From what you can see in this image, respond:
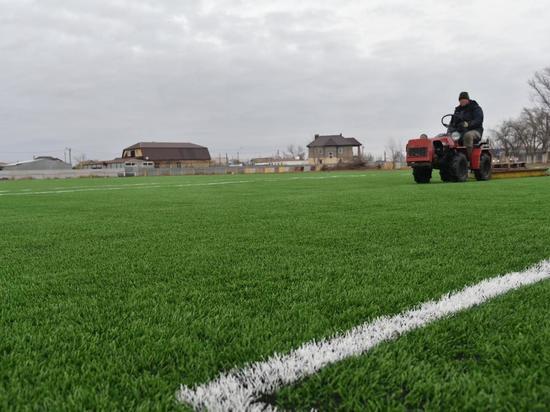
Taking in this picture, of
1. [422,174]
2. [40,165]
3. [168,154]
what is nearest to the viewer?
[422,174]

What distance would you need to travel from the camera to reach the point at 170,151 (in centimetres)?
9081

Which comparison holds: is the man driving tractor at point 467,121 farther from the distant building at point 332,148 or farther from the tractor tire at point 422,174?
the distant building at point 332,148

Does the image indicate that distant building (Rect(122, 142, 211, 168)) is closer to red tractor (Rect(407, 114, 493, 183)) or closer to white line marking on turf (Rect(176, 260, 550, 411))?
red tractor (Rect(407, 114, 493, 183))

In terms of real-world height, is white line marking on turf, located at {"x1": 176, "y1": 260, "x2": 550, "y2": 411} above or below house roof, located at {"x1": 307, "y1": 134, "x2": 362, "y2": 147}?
below

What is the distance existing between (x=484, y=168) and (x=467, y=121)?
1959 mm

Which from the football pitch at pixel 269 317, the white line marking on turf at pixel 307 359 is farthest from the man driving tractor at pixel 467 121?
the white line marking on turf at pixel 307 359

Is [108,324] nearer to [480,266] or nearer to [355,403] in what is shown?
[355,403]

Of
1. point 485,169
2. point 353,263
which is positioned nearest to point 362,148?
point 485,169

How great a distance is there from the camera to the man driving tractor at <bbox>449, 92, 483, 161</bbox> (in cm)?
1133

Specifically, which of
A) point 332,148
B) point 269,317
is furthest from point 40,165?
point 269,317

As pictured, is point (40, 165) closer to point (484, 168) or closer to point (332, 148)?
point (332, 148)

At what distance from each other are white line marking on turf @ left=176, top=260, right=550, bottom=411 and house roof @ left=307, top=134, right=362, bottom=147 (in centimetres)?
9498

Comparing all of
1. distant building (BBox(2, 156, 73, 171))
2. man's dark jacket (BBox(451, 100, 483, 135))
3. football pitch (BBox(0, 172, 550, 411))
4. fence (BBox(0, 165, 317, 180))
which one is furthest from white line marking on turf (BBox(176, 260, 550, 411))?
distant building (BBox(2, 156, 73, 171))

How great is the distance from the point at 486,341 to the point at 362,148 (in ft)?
318
